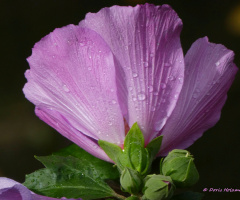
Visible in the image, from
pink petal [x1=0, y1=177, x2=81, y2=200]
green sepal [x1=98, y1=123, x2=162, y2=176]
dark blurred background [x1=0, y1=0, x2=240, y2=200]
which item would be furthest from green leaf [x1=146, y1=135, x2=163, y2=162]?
dark blurred background [x1=0, y1=0, x2=240, y2=200]

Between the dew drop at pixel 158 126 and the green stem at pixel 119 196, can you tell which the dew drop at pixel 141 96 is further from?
the green stem at pixel 119 196

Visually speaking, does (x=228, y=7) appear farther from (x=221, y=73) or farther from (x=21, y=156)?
(x=221, y=73)

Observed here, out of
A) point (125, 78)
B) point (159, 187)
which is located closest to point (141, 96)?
point (125, 78)

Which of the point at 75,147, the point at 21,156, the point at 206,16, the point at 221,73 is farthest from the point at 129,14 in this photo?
the point at 206,16

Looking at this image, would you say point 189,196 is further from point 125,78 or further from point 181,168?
point 125,78

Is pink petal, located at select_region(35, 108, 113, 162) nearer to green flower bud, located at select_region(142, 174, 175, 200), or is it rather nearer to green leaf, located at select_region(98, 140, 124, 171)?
green leaf, located at select_region(98, 140, 124, 171)

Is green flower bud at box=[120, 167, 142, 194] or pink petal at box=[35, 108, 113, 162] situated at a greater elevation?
pink petal at box=[35, 108, 113, 162]
